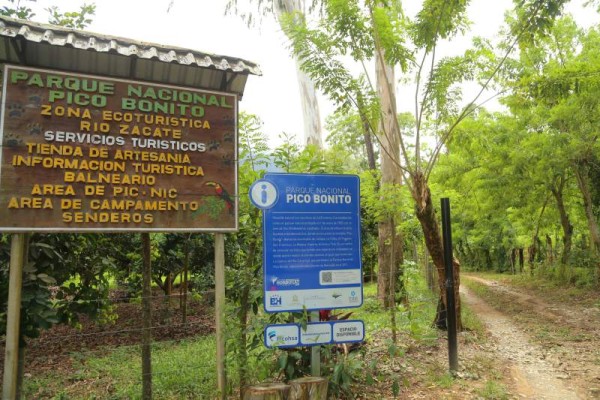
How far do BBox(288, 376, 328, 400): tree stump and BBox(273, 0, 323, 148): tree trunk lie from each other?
353 inches

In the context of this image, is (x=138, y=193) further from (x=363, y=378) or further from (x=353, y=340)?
(x=363, y=378)

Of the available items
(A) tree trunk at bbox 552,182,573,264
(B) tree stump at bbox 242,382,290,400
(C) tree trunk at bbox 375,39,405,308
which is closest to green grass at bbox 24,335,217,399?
(B) tree stump at bbox 242,382,290,400

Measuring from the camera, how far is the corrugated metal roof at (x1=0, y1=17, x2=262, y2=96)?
4086 mm

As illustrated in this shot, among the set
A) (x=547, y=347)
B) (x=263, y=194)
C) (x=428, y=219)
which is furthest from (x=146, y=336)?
(x=547, y=347)

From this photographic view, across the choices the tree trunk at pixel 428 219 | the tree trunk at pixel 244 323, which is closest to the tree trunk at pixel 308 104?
the tree trunk at pixel 428 219

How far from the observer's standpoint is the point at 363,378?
5.07 meters

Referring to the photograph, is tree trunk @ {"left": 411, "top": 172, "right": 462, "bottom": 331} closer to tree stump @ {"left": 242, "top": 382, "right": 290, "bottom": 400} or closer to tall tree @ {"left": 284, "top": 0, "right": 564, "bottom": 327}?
tall tree @ {"left": 284, "top": 0, "right": 564, "bottom": 327}

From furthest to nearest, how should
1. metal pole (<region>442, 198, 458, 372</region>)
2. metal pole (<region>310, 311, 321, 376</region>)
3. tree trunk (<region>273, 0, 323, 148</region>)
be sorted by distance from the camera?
tree trunk (<region>273, 0, 323, 148</region>) → metal pole (<region>442, 198, 458, 372</region>) → metal pole (<region>310, 311, 321, 376</region>)

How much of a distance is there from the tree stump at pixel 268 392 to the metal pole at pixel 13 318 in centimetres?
221

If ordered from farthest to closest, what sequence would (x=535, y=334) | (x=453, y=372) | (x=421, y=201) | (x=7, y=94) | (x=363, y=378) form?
(x=535, y=334) < (x=421, y=201) < (x=453, y=372) < (x=363, y=378) < (x=7, y=94)

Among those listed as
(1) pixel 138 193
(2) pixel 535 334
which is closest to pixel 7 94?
(1) pixel 138 193

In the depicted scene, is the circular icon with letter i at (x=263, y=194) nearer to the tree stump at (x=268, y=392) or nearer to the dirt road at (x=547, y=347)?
the tree stump at (x=268, y=392)

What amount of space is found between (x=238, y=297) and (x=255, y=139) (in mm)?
1962

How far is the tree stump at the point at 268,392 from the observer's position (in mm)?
3773
